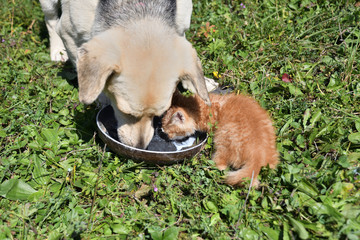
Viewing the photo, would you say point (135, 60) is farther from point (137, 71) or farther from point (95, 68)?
point (95, 68)

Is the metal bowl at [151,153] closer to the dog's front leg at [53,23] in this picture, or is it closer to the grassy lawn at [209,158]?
the grassy lawn at [209,158]

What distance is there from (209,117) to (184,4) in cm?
150

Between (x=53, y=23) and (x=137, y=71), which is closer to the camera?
→ (x=137, y=71)

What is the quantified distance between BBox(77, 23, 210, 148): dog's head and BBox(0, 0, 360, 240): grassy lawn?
0.62m

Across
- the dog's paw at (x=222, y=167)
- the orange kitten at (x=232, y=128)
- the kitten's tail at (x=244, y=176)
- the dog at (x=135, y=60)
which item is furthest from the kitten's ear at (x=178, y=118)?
the kitten's tail at (x=244, y=176)

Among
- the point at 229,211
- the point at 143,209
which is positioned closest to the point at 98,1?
the point at 143,209

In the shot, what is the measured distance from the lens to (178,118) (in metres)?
3.56

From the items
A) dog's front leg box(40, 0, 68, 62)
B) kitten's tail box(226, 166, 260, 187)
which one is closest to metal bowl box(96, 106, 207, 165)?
kitten's tail box(226, 166, 260, 187)

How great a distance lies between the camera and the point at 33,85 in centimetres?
448

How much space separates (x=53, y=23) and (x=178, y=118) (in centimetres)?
301

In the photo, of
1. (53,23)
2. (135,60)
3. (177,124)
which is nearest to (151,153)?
(177,124)

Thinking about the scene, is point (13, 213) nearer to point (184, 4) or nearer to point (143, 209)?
point (143, 209)

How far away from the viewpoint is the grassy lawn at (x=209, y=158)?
2.84 meters

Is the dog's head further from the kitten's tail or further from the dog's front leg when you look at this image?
the dog's front leg
